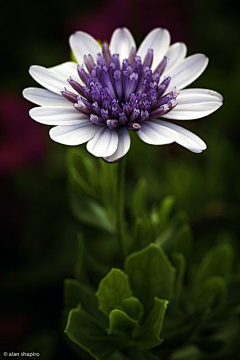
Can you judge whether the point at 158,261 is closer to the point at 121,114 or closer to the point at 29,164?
the point at 121,114

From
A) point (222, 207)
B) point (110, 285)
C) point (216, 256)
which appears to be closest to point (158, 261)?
point (110, 285)

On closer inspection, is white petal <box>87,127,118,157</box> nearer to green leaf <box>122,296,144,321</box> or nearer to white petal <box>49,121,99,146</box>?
white petal <box>49,121,99,146</box>

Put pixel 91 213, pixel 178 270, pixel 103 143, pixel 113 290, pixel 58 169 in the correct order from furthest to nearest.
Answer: pixel 58 169
pixel 91 213
pixel 178 270
pixel 113 290
pixel 103 143

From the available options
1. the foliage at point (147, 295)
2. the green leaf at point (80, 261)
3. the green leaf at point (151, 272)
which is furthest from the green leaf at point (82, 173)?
the green leaf at point (151, 272)

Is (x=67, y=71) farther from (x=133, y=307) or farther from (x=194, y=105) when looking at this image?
(x=133, y=307)

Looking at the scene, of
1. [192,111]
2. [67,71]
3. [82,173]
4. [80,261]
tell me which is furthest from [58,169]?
[192,111]

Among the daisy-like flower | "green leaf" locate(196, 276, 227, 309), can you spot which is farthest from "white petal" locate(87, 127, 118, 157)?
"green leaf" locate(196, 276, 227, 309)
